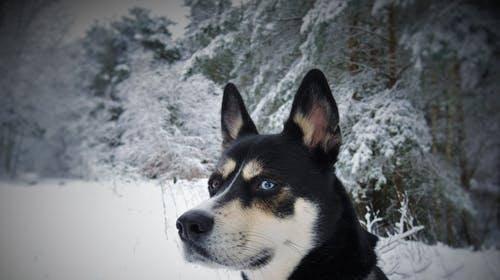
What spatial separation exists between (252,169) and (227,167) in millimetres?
256

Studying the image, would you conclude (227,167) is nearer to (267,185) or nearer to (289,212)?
(267,185)

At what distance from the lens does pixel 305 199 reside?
180 centimetres

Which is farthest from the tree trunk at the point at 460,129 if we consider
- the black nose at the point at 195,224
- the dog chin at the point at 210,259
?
the black nose at the point at 195,224

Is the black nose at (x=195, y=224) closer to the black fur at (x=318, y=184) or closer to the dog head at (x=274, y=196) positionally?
the dog head at (x=274, y=196)

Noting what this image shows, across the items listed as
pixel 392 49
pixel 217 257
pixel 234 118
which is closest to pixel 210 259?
pixel 217 257

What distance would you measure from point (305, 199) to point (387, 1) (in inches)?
123

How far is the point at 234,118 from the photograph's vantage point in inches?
102

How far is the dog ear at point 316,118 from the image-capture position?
6.29ft

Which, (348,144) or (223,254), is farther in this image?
(348,144)

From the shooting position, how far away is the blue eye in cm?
183

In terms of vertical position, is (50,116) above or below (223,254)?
below

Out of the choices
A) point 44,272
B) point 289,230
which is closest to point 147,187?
point 44,272

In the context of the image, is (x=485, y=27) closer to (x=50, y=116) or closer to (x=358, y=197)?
(x=358, y=197)

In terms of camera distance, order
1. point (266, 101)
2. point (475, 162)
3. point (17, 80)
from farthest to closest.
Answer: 1. point (17, 80)
2. point (475, 162)
3. point (266, 101)
